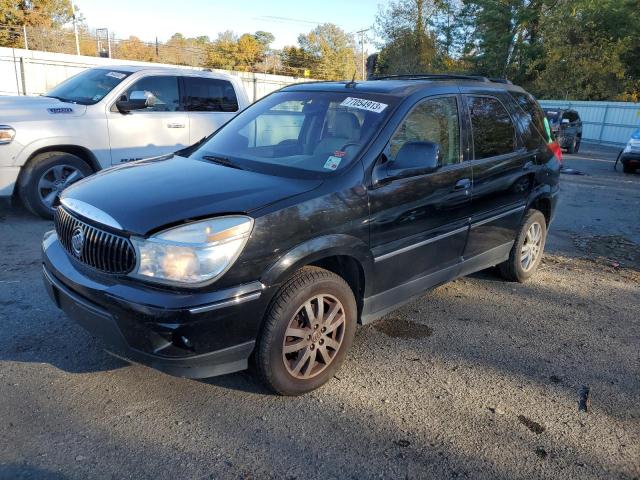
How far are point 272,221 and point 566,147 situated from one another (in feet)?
64.3

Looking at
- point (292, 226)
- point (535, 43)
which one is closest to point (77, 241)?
point (292, 226)

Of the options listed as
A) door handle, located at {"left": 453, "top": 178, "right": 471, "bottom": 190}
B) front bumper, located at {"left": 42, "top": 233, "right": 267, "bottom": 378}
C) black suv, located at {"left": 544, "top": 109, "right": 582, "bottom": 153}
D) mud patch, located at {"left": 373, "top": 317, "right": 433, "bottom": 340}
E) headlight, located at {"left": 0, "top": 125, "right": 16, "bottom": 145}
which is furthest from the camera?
black suv, located at {"left": 544, "top": 109, "right": 582, "bottom": 153}

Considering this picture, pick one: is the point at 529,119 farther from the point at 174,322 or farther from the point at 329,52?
the point at 329,52

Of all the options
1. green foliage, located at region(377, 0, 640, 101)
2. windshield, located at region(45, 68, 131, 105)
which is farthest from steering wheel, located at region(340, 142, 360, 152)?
green foliage, located at region(377, 0, 640, 101)

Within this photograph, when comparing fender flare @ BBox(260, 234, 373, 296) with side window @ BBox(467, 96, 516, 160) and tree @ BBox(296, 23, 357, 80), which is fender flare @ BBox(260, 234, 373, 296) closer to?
side window @ BBox(467, 96, 516, 160)

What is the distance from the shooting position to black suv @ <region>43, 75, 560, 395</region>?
8.58 ft

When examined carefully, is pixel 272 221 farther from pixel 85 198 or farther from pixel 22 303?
pixel 22 303

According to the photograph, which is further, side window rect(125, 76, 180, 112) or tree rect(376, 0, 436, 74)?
tree rect(376, 0, 436, 74)

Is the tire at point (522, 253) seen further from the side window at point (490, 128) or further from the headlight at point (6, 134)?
the headlight at point (6, 134)

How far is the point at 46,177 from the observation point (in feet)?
21.7

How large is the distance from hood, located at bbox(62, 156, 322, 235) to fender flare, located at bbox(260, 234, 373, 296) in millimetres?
314

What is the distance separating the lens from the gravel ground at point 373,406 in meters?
2.58

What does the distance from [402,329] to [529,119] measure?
2.48 metres

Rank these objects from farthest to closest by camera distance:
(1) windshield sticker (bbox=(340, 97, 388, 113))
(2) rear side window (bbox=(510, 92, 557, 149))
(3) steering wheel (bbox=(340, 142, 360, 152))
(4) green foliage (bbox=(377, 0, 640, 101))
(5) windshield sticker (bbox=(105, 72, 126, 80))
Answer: (4) green foliage (bbox=(377, 0, 640, 101))
(5) windshield sticker (bbox=(105, 72, 126, 80))
(2) rear side window (bbox=(510, 92, 557, 149))
(1) windshield sticker (bbox=(340, 97, 388, 113))
(3) steering wheel (bbox=(340, 142, 360, 152))
